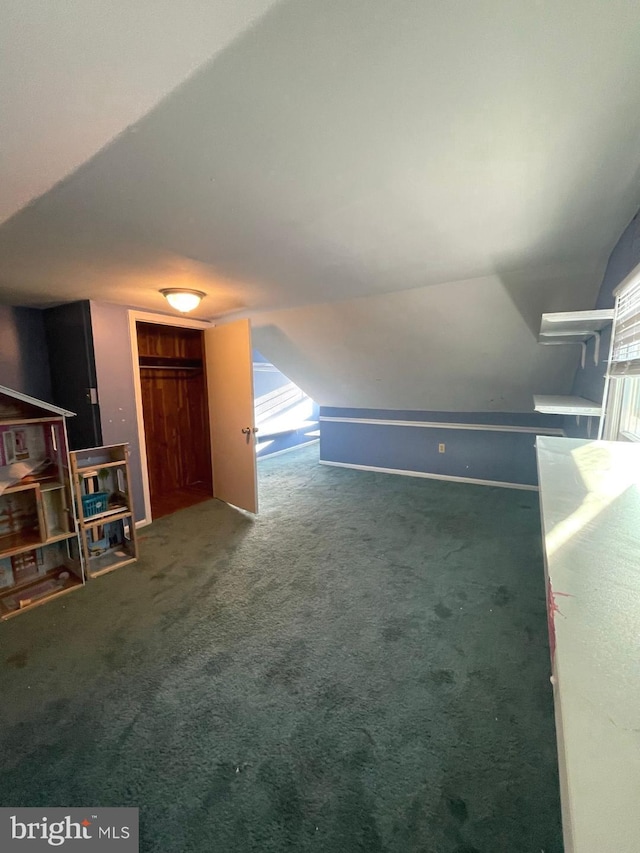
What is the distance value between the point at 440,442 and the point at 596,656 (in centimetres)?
432

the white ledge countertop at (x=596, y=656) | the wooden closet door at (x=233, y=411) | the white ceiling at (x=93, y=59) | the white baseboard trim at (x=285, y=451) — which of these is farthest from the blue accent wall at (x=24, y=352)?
the white ledge countertop at (x=596, y=656)

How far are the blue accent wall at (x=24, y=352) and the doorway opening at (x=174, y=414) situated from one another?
872mm

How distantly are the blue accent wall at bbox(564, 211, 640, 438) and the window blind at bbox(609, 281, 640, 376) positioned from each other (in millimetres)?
111

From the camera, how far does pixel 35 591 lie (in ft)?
7.58

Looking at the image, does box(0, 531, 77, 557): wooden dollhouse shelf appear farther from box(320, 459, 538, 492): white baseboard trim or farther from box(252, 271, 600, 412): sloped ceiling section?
box(320, 459, 538, 492): white baseboard trim

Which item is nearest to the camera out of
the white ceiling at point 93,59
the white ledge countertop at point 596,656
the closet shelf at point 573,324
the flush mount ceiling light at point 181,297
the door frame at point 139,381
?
the white ledge countertop at point 596,656

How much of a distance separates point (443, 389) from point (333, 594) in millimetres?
2745

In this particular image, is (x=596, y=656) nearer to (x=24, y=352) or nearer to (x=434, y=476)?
(x=24, y=352)

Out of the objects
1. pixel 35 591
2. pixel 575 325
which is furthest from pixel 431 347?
pixel 35 591

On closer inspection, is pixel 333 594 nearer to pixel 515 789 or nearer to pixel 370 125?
pixel 515 789

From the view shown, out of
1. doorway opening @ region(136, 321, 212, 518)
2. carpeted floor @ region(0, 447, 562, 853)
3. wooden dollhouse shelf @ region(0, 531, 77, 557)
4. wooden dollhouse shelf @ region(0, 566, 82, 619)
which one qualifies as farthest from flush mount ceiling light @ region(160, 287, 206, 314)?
wooden dollhouse shelf @ region(0, 566, 82, 619)

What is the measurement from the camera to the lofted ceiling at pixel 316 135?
0.70 m

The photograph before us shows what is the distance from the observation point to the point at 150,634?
1.95 metres

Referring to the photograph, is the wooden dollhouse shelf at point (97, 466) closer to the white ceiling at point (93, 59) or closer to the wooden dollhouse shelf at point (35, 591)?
the wooden dollhouse shelf at point (35, 591)
